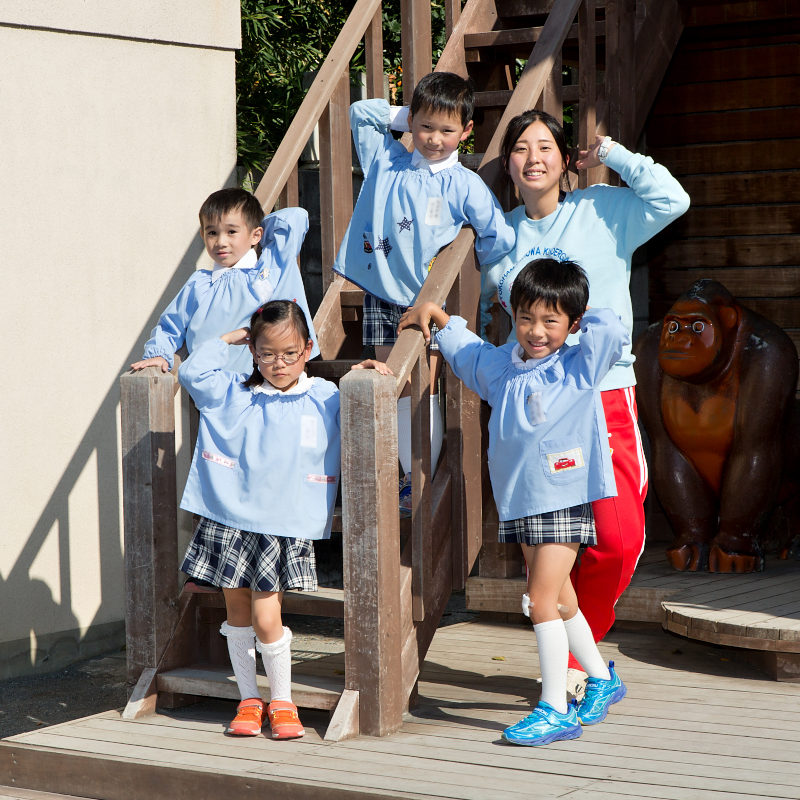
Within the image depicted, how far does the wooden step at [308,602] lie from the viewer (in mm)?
3865

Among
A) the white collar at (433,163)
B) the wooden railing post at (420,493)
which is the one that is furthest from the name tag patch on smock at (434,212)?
the wooden railing post at (420,493)

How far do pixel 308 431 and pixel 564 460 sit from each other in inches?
30.7

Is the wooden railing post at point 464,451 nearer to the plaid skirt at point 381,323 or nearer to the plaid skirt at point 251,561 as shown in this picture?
the plaid skirt at point 381,323

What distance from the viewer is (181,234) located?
5.88 m

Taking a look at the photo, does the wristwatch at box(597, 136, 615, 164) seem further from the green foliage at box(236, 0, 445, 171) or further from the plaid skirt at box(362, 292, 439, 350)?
the green foliage at box(236, 0, 445, 171)

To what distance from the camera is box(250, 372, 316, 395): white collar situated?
143 inches

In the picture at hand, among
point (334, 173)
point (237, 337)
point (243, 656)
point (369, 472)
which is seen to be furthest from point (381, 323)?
point (243, 656)

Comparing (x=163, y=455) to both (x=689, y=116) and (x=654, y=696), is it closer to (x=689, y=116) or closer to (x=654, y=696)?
(x=654, y=696)

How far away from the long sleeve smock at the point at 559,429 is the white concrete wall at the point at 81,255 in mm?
2650

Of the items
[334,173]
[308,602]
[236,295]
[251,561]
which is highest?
[334,173]

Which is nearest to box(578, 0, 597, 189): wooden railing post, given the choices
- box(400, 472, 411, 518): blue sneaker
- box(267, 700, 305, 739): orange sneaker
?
box(400, 472, 411, 518): blue sneaker

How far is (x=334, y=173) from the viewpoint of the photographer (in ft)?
16.9

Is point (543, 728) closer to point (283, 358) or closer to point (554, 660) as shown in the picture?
point (554, 660)

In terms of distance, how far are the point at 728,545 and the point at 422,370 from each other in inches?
75.7
